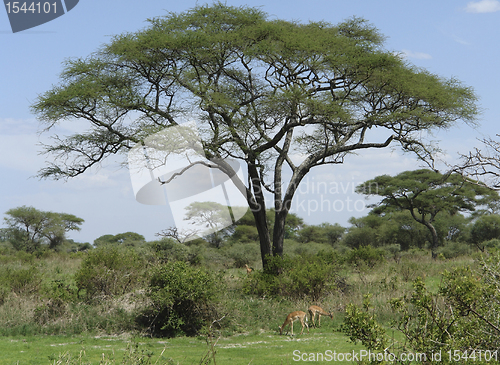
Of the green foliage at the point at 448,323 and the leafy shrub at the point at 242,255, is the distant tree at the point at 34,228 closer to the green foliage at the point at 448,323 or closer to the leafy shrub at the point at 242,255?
the leafy shrub at the point at 242,255

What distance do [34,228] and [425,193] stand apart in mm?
29335

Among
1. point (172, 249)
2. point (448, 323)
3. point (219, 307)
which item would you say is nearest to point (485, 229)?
point (172, 249)

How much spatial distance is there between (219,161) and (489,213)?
26388mm

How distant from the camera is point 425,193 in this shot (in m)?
29.0

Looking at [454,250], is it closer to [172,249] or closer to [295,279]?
[172,249]

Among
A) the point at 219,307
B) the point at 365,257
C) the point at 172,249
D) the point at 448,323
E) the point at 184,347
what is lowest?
the point at 184,347

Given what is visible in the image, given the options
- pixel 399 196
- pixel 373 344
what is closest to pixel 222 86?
pixel 373 344

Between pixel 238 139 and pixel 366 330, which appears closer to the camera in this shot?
pixel 366 330

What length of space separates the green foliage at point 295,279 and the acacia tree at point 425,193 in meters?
16.6

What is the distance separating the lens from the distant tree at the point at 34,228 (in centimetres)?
3388

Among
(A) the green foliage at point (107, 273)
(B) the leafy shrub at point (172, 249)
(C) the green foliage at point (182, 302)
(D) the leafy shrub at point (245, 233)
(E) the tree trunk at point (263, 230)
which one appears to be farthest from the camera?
(D) the leafy shrub at point (245, 233)

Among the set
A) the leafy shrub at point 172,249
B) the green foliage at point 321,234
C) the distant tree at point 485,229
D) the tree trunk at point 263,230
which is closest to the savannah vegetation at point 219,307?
the tree trunk at point 263,230

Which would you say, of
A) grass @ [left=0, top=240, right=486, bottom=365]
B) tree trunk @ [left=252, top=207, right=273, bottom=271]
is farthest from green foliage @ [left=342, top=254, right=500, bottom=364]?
tree trunk @ [left=252, top=207, right=273, bottom=271]

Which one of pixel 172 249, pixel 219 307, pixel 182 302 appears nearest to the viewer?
pixel 182 302
